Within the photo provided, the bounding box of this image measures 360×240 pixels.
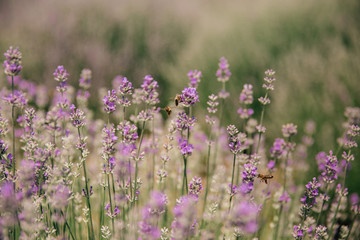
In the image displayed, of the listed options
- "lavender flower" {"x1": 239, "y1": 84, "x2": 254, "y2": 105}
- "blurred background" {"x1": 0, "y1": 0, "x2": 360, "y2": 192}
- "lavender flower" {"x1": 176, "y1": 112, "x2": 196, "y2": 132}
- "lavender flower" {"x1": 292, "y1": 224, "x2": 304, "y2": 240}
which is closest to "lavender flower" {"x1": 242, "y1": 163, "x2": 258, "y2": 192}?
"lavender flower" {"x1": 176, "y1": 112, "x2": 196, "y2": 132}

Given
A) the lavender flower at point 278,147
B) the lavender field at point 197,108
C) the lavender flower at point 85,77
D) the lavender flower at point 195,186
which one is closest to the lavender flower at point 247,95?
the lavender field at point 197,108

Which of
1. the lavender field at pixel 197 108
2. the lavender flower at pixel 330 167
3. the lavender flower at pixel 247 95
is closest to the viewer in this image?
the lavender flower at pixel 330 167

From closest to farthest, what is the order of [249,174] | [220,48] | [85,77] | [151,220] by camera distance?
[151,220] < [249,174] < [85,77] < [220,48]

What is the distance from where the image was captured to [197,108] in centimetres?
613

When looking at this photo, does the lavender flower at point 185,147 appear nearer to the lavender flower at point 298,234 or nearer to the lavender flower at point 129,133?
the lavender flower at point 129,133

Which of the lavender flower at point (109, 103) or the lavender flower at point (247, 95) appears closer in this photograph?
the lavender flower at point (109, 103)

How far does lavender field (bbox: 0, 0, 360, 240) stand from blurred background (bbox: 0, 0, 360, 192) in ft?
0.08

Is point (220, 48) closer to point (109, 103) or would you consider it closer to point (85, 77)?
point (85, 77)

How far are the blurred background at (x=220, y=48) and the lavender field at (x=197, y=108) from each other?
0.03 meters

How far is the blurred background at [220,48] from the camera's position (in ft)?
14.5

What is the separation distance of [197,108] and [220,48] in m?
1.44

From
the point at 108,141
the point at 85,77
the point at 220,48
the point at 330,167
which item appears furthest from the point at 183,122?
the point at 220,48

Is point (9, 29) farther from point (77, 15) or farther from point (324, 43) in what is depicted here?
point (324, 43)

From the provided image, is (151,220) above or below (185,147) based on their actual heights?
below
